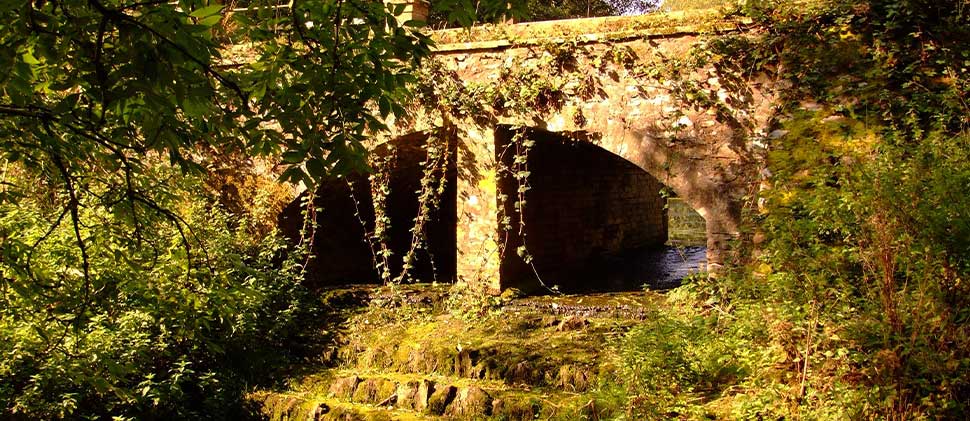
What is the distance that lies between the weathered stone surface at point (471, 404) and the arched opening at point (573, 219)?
173 centimetres

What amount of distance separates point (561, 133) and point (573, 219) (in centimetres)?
180

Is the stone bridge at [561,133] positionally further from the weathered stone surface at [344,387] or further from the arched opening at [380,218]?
the weathered stone surface at [344,387]

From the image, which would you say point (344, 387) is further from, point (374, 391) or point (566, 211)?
point (566, 211)

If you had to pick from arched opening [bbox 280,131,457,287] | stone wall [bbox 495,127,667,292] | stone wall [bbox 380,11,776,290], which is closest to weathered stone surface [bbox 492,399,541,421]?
stone wall [bbox 495,127,667,292]

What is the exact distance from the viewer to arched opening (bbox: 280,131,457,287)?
780 cm

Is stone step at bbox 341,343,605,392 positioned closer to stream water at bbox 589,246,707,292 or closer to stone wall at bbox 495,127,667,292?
stone wall at bbox 495,127,667,292

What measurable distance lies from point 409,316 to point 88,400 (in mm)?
2762

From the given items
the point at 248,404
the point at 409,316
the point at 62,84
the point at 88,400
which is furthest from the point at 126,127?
the point at 409,316

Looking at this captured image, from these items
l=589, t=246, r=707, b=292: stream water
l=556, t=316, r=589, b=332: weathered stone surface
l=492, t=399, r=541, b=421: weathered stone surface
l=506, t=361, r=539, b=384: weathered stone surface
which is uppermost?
l=589, t=246, r=707, b=292: stream water

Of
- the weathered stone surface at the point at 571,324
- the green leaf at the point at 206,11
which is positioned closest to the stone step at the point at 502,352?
the weathered stone surface at the point at 571,324

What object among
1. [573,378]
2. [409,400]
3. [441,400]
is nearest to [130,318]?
[409,400]

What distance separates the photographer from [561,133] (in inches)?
284

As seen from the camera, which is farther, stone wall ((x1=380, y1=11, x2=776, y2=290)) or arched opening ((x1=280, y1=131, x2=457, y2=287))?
arched opening ((x1=280, y1=131, x2=457, y2=287))

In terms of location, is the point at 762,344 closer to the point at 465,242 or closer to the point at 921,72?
the point at 921,72
